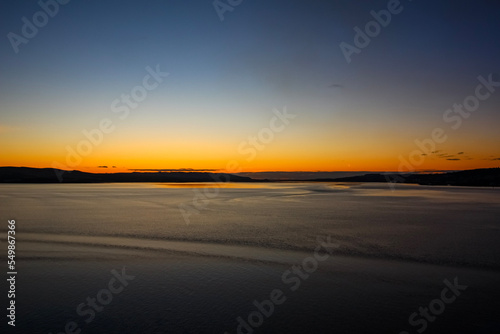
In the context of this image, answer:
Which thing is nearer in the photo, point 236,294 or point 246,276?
point 236,294

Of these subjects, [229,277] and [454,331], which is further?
[229,277]

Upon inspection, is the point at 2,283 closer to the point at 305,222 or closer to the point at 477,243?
the point at 305,222

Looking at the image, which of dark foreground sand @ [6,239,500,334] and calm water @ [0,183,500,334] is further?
calm water @ [0,183,500,334]

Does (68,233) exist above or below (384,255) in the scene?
above

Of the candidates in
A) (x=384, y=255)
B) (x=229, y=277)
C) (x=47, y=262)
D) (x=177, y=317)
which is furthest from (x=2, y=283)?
(x=384, y=255)

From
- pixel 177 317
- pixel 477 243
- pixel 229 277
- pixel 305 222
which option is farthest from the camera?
pixel 305 222

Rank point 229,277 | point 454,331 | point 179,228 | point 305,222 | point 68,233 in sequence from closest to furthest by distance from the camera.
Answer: point 454,331, point 229,277, point 68,233, point 179,228, point 305,222

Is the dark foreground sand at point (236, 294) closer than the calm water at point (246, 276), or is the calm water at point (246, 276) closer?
the dark foreground sand at point (236, 294)
